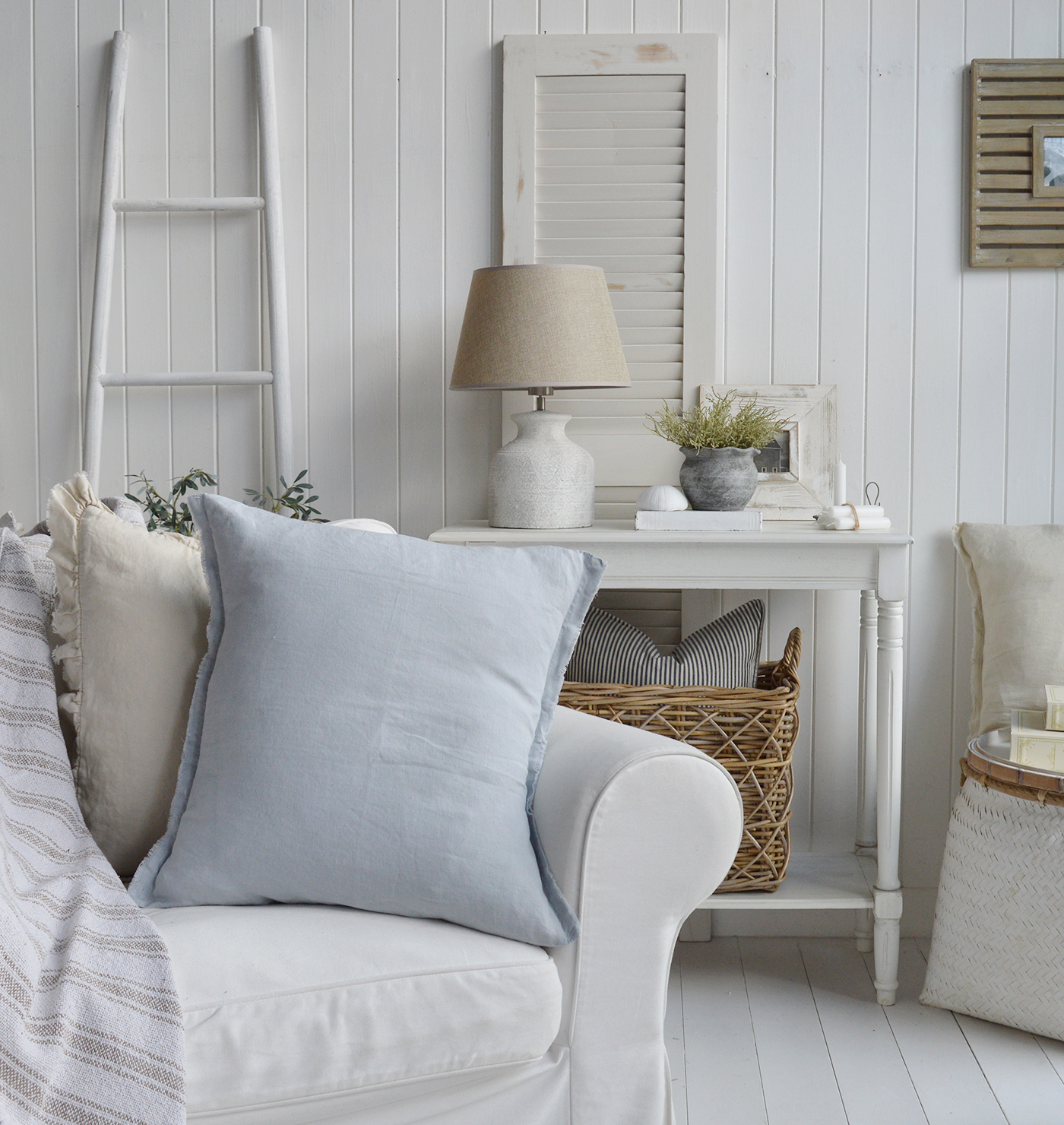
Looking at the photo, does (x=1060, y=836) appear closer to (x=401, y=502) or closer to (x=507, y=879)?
(x=507, y=879)

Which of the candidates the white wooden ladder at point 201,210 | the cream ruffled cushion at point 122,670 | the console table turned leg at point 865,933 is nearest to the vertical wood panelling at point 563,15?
the white wooden ladder at point 201,210

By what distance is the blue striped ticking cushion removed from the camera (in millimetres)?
1929

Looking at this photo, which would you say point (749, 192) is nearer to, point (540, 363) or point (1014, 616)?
point (540, 363)

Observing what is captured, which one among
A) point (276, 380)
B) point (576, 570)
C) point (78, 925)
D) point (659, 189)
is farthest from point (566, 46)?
point (78, 925)

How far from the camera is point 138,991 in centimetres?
107

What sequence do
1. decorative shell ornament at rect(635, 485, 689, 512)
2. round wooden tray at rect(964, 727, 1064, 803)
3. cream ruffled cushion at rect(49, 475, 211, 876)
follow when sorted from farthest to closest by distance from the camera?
decorative shell ornament at rect(635, 485, 689, 512), round wooden tray at rect(964, 727, 1064, 803), cream ruffled cushion at rect(49, 475, 211, 876)

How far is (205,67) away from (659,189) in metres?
0.98

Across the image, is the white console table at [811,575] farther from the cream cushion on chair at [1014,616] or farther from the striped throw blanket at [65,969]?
the striped throw blanket at [65,969]

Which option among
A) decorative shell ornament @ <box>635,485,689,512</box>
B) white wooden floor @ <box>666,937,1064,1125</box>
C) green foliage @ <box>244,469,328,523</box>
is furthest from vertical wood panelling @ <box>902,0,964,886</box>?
green foliage @ <box>244,469,328,523</box>

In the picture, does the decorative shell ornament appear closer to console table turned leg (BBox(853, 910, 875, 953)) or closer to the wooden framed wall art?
the wooden framed wall art

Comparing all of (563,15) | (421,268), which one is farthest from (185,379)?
(563,15)

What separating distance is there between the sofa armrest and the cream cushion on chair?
104cm

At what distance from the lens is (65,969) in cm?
108

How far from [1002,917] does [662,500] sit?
0.91 m
